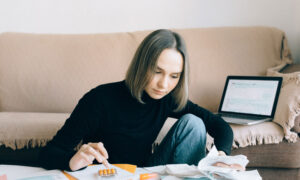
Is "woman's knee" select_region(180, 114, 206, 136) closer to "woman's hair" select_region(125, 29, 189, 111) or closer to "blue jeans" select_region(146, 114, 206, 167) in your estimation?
"blue jeans" select_region(146, 114, 206, 167)

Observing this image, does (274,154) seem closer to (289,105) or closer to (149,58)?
(289,105)

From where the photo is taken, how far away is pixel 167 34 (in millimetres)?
1065

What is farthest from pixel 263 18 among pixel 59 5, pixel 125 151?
pixel 125 151

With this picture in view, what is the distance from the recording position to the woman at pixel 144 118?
101 centimetres

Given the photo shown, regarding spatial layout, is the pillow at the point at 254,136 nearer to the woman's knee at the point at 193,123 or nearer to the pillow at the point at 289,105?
the pillow at the point at 289,105

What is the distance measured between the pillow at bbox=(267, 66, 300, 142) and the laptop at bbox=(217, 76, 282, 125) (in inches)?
1.5

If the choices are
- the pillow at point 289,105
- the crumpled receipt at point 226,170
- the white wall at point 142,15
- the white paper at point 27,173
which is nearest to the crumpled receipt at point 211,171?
→ the crumpled receipt at point 226,170

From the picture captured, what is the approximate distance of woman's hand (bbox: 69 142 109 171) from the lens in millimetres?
816

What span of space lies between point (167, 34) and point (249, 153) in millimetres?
665

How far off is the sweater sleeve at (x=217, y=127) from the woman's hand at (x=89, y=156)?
0.46 m

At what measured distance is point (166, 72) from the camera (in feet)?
3.33

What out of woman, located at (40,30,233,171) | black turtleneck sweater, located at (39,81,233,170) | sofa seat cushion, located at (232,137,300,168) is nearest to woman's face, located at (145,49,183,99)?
woman, located at (40,30,233,171)

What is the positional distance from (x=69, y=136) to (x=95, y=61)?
3.28 feet

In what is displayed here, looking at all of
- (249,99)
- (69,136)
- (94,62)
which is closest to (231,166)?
(69,136)
